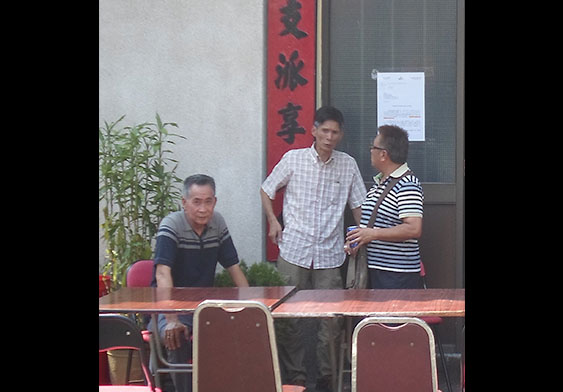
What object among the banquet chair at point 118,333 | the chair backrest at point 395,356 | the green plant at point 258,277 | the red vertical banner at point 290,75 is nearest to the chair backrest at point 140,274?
the green plant at point 258,277

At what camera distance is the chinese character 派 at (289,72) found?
664 cm

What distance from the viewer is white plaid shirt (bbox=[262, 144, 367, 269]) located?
6273 mm

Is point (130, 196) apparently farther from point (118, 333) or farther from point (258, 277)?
point (118, 333)

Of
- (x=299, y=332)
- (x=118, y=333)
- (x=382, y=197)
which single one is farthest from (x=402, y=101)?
(x=118, y=333)

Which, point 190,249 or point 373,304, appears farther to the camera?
point 190,249

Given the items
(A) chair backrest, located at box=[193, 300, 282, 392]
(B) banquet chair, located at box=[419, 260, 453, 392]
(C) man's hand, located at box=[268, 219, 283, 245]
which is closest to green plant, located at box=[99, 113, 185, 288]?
(C) man's hand, located at box=[268, 219, 283, 245]

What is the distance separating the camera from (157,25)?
6.86m

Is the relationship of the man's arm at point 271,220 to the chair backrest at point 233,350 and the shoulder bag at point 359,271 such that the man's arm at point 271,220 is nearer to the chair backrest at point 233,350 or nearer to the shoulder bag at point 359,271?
the shoulder bag at point 359,271

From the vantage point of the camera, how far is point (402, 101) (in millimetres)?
6742

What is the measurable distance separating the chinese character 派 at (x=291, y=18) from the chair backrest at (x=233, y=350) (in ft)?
10.6

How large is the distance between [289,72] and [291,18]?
1.35ft
